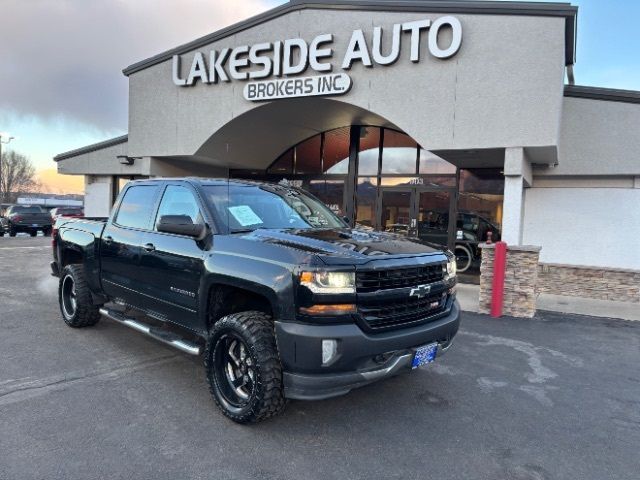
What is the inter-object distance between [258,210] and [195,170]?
11.1 metres

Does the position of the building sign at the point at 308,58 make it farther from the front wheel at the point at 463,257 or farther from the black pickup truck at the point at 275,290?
the black pickup truck at the point at 275,290

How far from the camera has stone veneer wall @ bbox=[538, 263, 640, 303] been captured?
10023 mm

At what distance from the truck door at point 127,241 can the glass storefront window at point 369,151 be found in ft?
28.3

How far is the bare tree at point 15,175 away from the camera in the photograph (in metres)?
78.1

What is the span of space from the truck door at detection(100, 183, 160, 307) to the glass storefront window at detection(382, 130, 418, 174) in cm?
858

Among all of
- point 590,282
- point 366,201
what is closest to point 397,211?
point 366,201

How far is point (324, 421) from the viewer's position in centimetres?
381

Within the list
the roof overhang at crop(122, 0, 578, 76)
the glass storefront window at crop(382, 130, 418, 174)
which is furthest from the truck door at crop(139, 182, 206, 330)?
the glass storefront window at crop(382, 130, 418, 174)

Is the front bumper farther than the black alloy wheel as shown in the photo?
No

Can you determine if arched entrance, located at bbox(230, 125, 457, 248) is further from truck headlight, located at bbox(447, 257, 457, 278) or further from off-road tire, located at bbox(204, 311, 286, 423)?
off-road tire, located at bbox(204, 311, 286, 423)

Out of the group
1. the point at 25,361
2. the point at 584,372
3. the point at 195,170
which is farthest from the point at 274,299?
the point at 195,170

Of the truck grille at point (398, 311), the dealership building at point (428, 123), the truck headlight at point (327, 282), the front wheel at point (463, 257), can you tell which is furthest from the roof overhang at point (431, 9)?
the truck headlight at point (327, 282)

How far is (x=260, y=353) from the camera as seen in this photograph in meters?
3.42

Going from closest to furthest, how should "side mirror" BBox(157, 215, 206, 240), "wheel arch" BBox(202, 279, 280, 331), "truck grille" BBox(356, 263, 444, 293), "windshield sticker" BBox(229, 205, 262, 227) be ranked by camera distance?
"truck grille" BBox(356, 263, 444, 293) → "wheel arch" BBox(202, 279, 280, 331) → "side mirror" BBox(157, 215, 206, 240) → "windshield sticker" BBox(229, 205, 262, 227)
